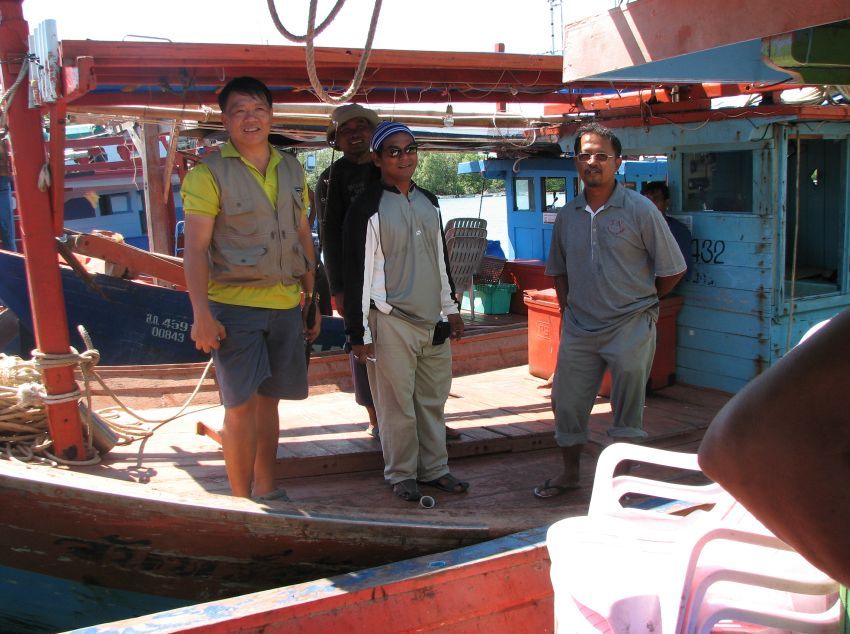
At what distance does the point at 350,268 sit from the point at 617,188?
1399mm

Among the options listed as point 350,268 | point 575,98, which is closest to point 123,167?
point 575,98

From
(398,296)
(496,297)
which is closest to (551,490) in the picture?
(398,296)

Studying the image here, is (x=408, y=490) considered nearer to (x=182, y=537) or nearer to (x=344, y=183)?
(x=182, y=537)

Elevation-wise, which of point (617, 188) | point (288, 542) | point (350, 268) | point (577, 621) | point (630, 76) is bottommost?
point (288, 542)

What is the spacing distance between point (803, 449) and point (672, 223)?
5.48m

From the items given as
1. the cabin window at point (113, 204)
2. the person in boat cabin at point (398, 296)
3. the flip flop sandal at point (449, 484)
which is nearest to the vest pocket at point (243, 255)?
the person in boat cabin at point (398, 296)

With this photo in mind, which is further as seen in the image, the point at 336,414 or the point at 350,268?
the point at 336,414

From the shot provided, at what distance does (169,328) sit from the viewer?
962 cm

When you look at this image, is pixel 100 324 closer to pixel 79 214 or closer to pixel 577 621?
pixel 577 621

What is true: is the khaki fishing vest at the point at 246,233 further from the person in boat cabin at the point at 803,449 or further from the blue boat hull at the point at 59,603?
the person in boat cabin at the point at 803,449

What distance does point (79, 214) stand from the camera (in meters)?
20.1

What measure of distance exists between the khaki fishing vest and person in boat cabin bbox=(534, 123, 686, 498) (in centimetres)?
148

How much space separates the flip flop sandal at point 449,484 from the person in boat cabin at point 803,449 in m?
3.38

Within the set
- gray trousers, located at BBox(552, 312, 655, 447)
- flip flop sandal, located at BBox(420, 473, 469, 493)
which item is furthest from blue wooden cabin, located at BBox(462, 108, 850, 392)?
flip flop sandal, located at BBox(420, 473, 469, 493)
